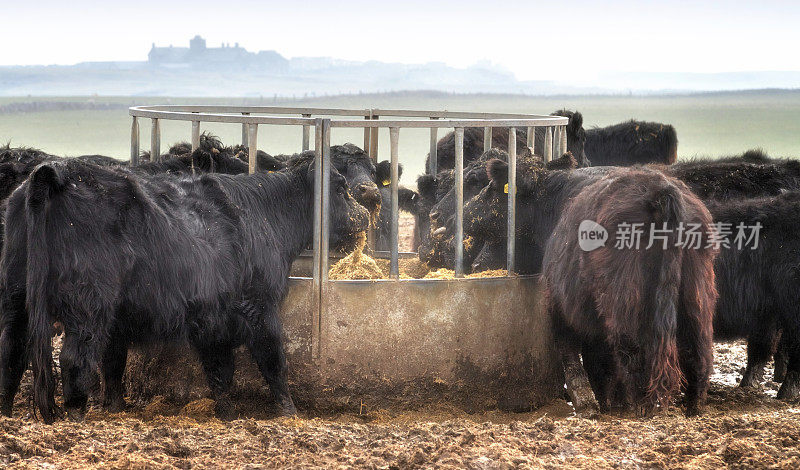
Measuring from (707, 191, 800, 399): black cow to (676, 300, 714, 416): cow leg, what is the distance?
103cm

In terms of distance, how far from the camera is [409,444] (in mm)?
4242

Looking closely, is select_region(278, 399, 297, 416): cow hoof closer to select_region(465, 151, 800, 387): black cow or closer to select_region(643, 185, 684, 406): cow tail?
select_region(465, 151, 800, 387): black cow

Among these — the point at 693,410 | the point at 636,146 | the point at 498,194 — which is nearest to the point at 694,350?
the point at 693,410

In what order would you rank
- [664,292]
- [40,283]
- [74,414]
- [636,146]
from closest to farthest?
1. [40,283]
2. [74,414]
3. [664,292]
4. [636,146]

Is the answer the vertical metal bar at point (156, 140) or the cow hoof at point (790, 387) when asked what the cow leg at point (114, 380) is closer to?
the vertical metal bar at point (156, 140)

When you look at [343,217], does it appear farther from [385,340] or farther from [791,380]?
[791,380]

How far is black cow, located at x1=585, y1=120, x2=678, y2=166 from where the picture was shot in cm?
1179

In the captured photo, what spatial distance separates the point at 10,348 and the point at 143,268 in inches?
35.5

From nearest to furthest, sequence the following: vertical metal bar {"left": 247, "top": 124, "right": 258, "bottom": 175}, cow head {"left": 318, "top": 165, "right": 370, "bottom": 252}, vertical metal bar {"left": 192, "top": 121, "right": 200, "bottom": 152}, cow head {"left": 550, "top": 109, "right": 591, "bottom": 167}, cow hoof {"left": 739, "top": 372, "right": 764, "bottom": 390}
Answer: vertical metal bar {"left": 247, "top": 124, "right": 258, "bottom": 175} < cow head {"left": 318, "top": 165, "right": 370, "bottom": 252} < vertical metal bar {"left": 192, "top": 121, "right": 200, "bottom": 152} < cow hoof {"left": 739, "top": 372, "right": 764, "bottom": 390} < cow head {"left": 550, "top": 109, "right": 591, "bottom": 167}

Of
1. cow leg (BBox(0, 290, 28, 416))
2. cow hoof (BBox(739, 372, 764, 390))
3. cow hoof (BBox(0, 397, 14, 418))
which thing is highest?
cow leg (BBox(0, 290, 28, 416))

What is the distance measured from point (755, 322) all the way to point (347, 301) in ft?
9.43

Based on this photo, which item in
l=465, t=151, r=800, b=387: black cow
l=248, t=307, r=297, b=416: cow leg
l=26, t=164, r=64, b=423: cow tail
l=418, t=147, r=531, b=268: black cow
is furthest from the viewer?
l=418, t=147, r=531, b=268: black cow

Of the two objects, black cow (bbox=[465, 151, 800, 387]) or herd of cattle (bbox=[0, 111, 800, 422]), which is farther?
black cow (bbox=[465, 151, 800, 387])

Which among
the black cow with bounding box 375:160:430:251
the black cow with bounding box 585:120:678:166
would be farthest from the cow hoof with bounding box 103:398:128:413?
the black cow with bounding box 585:120:678:166
